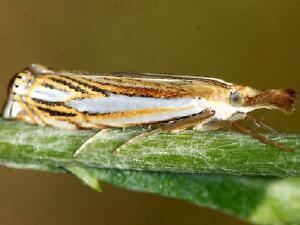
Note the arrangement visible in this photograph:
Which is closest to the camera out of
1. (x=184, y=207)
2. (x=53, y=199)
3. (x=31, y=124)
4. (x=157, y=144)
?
(x=157, y=144)

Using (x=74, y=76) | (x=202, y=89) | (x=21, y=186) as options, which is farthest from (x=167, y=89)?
(x=21, y=186)

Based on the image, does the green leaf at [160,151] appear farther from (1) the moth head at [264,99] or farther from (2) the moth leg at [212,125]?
(1) the moth head at [264,99]

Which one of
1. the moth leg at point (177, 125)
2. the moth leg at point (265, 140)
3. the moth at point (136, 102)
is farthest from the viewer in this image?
the moth at point (136, 102)

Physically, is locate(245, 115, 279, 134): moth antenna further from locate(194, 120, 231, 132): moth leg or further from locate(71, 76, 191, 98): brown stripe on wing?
locate(71, 76, 191, 98): brown stripe on wing

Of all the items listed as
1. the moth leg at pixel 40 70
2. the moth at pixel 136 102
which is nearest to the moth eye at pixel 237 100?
the moth at pixel 136 102

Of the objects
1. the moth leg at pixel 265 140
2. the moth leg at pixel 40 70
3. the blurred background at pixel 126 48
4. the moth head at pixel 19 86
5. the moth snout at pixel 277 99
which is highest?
the blurred background at pixel 126 48

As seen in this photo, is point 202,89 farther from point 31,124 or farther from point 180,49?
point 180,49

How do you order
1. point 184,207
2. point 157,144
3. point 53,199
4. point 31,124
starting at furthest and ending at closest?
1. point 53,199
2. point 184,207
3. point 31,124
4. point 157,144

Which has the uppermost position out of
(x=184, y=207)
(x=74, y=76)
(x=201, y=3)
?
(x=201, y=3)

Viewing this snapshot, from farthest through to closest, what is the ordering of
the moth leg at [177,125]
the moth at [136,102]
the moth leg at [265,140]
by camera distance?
the moth at [136,102], the moth leg at [177,125], the moth leg at [265,140]
